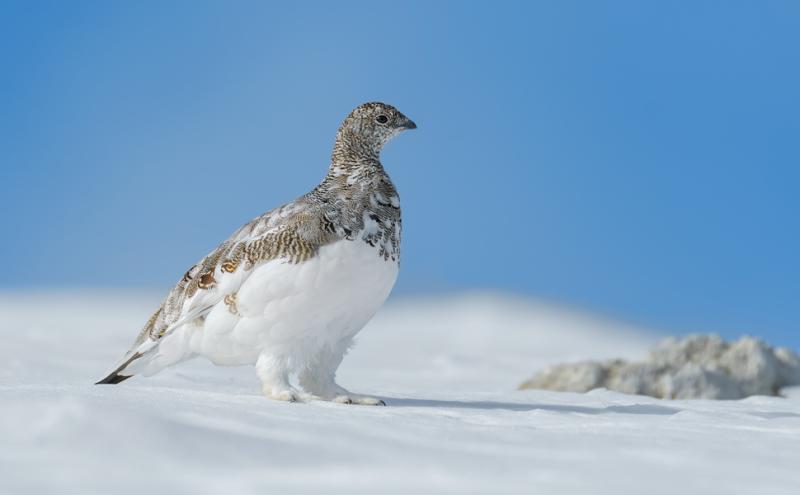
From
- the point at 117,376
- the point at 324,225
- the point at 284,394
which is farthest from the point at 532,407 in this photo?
the point at 117,376

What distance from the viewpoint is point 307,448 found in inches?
159

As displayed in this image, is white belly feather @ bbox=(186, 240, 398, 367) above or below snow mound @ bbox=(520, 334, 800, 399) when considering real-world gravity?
below

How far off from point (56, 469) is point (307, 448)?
931 mm

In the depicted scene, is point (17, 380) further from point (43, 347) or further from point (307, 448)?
point (43, 347)

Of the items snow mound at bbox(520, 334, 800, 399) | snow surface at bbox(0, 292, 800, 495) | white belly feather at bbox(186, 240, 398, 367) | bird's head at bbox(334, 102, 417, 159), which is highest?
bird's head at bbox(334, 102, 417, 159)

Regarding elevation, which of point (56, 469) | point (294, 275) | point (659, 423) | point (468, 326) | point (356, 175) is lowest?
point (56, 469)

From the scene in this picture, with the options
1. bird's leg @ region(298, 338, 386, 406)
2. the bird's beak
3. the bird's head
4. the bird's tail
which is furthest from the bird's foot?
the bird's beak

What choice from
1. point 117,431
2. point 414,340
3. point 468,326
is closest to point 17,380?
point 117,431

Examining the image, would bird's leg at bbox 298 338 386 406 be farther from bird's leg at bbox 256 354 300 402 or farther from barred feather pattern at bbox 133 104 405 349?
barred feather pattern at bbox 133 104 405 349

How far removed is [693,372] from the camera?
10789 mm

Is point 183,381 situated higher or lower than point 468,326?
lower

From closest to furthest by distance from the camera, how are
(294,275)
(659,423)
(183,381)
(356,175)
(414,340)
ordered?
(659,423)
(294,275)
(356,175)
(183,381)
(414,340)

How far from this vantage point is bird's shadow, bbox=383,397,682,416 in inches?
260

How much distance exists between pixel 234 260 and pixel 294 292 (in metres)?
0.48
